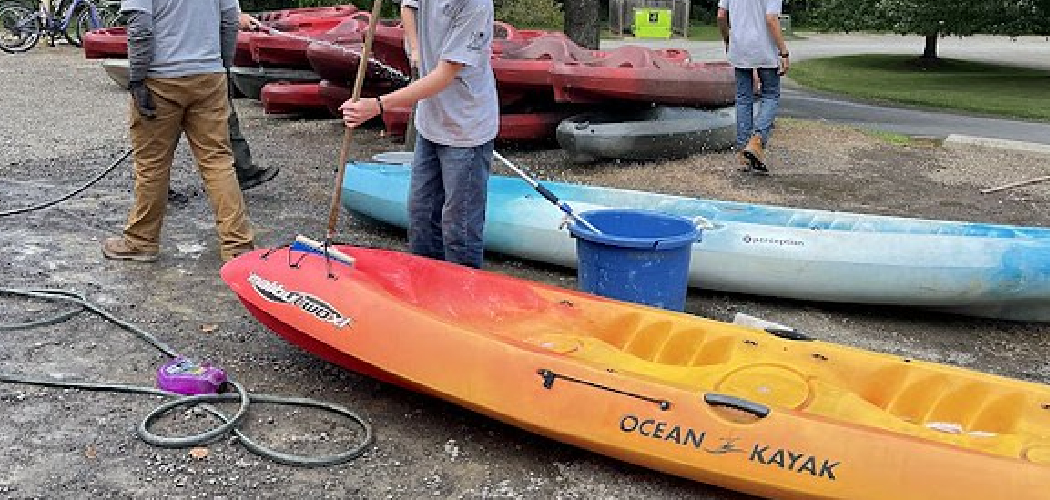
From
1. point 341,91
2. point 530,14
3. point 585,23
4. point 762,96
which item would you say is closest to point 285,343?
point 762,96

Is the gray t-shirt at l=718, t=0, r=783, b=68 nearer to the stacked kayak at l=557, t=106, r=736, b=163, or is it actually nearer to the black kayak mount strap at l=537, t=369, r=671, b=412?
the stacked kayak at l=557, t=106, r=736, b=163

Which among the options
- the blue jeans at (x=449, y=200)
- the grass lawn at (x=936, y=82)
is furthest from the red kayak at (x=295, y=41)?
the grass lawn at (x=936, y=82)

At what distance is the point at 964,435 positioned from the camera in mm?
3305

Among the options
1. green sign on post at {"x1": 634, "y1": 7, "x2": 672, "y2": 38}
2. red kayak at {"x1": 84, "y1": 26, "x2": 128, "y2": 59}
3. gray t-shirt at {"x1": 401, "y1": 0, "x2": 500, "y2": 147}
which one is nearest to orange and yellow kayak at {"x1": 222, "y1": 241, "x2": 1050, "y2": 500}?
gray t-shirt at {"x1": 401, "y1": 0, "x2": 500, "y2": 147}

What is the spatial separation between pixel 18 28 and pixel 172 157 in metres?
14.7

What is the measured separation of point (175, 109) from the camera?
5285 millimetres

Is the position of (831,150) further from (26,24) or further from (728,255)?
(26,24)

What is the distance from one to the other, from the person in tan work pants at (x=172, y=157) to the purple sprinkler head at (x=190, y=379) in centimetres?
158

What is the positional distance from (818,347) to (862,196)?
4344 mm

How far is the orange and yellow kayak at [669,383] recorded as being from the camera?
296cm

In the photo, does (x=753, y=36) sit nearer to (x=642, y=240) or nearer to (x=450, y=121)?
(x=642, y=240)

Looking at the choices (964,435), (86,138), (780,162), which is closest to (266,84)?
(86,138)

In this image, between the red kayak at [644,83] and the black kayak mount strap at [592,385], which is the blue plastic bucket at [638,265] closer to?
the black kayak mount strap at [592,385]

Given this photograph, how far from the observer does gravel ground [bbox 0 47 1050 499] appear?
338cm
